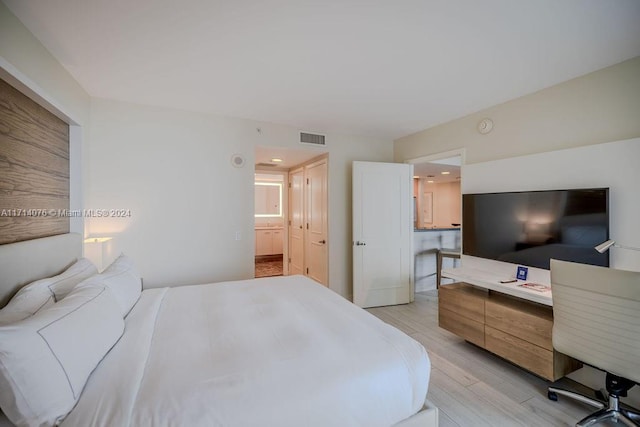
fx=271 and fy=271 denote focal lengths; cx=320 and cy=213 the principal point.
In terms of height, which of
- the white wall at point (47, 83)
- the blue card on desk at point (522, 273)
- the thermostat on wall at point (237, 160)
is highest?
the white wall at point (47, 83)

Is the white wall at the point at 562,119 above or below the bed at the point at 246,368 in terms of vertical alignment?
above

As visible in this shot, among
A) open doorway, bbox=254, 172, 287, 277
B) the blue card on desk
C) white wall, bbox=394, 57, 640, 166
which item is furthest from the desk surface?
open doorway, bbox=254, 172, 287, 277

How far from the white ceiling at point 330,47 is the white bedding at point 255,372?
72.4 inches

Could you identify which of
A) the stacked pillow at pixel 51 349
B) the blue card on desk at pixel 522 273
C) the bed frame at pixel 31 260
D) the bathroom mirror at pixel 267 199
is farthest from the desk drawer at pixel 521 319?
the bathroom mirror at pixel 267 199

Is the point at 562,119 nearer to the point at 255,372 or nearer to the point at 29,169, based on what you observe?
the point at 255,372

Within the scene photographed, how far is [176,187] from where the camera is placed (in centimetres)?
312

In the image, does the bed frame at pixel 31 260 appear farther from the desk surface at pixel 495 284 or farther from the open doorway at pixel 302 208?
the desk surface at pixel 495 284

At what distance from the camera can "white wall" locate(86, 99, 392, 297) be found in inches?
112

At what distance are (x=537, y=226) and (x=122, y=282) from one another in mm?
3371

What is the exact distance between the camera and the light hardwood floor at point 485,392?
182cm

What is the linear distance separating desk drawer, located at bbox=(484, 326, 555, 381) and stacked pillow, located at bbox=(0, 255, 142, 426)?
2.84 meters

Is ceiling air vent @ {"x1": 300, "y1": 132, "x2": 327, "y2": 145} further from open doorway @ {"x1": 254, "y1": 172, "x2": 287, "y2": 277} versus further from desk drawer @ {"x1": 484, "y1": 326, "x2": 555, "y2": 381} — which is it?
open doorway @ {"x1": 254, "y1": 172, "x2": 287, "y2": 277}

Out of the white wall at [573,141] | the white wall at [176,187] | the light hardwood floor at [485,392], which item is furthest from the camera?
the white wall at [176,187]

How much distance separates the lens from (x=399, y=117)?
10.9ft
